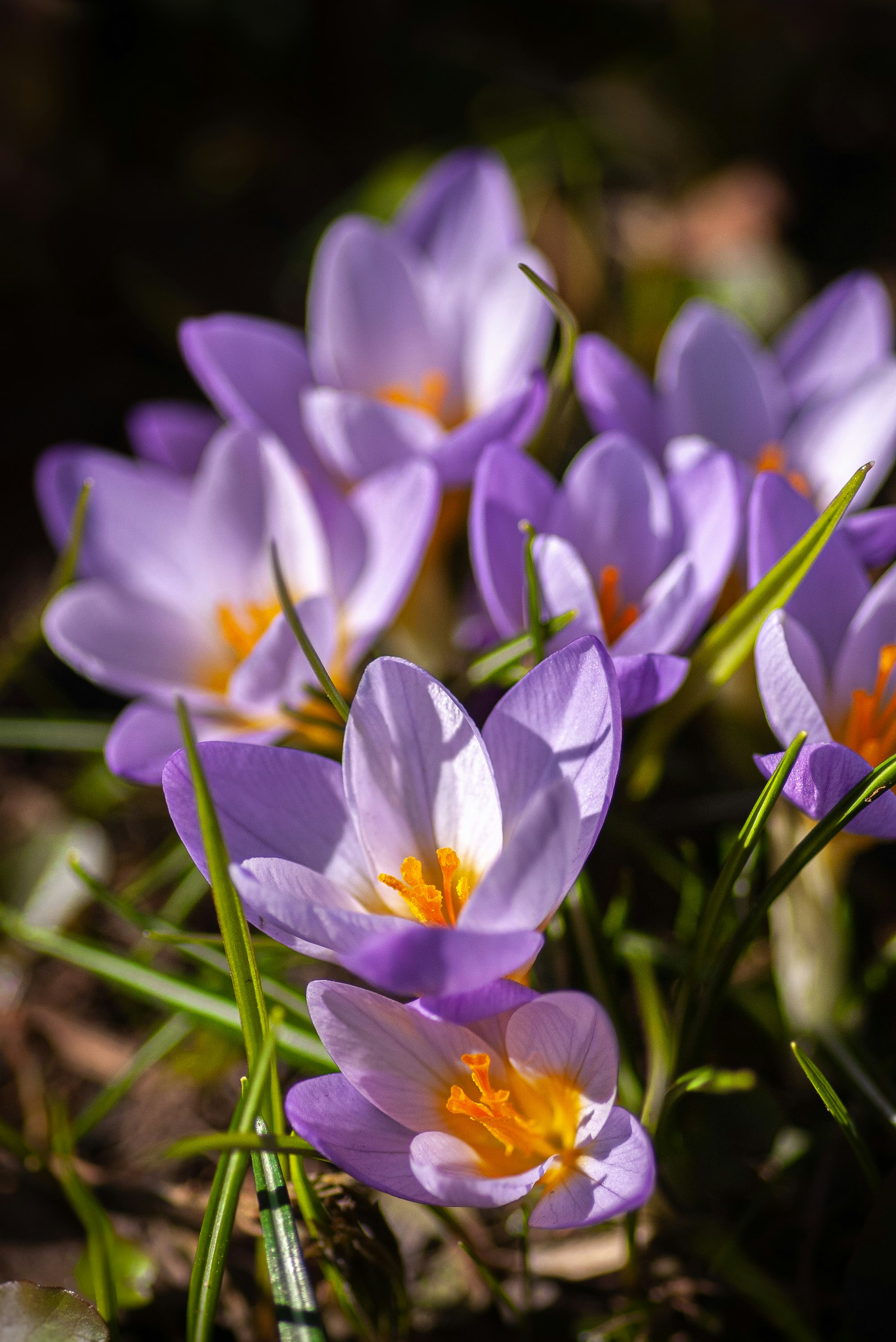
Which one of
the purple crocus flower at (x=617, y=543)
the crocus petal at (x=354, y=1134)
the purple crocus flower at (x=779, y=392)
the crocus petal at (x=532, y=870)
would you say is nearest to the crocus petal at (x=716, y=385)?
the purple crocus flower at (x=779, y=392)

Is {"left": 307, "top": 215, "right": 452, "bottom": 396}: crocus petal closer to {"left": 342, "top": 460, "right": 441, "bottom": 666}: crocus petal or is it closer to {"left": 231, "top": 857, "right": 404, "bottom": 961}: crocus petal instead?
{"left": 342, "top": 460, "right": 441, "bottom": 666}: crocus petal

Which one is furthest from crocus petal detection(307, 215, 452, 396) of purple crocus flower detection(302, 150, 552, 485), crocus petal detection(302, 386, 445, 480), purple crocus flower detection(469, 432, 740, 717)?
purple crocus flower detection(469, 432, 740, 717)

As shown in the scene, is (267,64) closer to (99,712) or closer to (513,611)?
(99,712)

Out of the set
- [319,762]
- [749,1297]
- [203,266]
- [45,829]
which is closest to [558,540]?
[319,762]

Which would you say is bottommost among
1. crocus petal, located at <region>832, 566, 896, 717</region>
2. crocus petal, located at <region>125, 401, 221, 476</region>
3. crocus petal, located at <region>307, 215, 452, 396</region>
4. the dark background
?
crocus petal, located at <region>832, 566, 896, 717</region>

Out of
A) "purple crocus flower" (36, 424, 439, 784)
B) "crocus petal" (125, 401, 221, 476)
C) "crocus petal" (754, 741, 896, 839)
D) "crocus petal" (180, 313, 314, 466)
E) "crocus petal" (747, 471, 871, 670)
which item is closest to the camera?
"crocus petal" (754, 741, 896, 839)

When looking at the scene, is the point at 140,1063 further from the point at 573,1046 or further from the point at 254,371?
the point at 254,371
